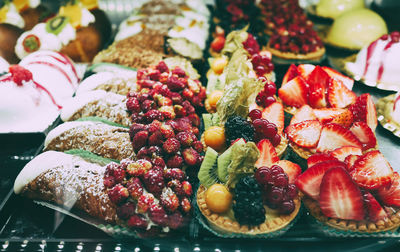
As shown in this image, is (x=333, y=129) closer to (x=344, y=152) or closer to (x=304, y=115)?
(x=344, y=152)

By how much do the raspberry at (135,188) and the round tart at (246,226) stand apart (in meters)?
0.32

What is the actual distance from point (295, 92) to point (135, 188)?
59.7 inches

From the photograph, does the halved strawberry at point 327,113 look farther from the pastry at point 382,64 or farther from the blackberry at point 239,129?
the pastry at point 382,64

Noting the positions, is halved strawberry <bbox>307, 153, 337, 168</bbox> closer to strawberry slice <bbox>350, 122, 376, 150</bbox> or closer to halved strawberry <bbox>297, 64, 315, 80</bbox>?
strawberry slice <bbox>350, 122, 376, 150</bbox>

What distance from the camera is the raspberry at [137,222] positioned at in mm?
1555

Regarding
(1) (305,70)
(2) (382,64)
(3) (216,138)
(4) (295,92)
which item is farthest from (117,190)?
(2) (382,64)

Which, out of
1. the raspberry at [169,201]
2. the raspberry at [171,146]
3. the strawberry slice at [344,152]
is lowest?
the strawberry slice at [344,152]

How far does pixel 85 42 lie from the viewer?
134 inches

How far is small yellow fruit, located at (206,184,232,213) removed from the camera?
5.36 ft

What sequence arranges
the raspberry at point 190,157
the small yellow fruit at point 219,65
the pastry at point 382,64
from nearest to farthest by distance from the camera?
1. the raspberry at point 190,157
2. the small yellow fruit at point 219,65
3. the pastry at point 382,64

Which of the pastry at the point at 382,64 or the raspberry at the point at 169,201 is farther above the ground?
the raspberry at the point at 169,201

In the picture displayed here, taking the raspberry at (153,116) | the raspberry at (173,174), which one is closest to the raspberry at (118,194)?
the raspberry at (173,174)

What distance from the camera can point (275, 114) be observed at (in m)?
2.35

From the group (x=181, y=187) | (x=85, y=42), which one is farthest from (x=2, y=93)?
(x=181, y=187)
